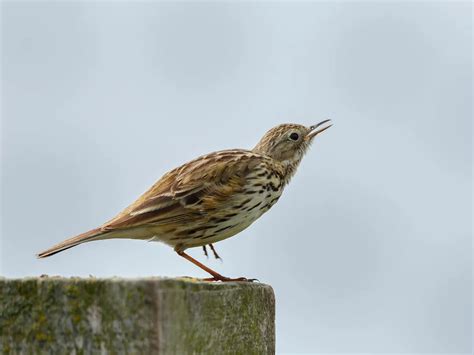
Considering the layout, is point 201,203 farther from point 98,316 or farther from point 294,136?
point 98,316

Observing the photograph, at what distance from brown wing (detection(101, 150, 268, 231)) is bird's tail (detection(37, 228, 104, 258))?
0.49 ft

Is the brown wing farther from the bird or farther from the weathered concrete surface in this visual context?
the weathered concrete surface

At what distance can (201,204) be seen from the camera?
971 cm

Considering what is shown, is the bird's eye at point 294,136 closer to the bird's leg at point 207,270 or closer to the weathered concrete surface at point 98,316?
the bird's leg at point 207,270

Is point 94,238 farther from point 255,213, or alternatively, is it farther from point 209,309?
point 209,309

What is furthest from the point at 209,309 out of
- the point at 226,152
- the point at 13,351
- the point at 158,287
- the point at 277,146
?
the point at 277,146

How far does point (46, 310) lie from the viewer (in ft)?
14.2

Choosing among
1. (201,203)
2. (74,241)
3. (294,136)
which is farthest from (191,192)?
(294,136)

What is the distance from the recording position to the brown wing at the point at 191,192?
938 cm

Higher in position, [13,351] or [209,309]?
[209,309]

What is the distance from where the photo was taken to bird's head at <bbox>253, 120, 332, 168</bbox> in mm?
11828

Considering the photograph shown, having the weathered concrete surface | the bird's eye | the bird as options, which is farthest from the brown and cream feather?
the weathered concrete surface

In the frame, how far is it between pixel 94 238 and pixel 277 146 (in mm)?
3804

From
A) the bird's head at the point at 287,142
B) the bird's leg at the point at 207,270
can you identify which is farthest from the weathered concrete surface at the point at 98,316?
the bird's head at the point at 287,142
